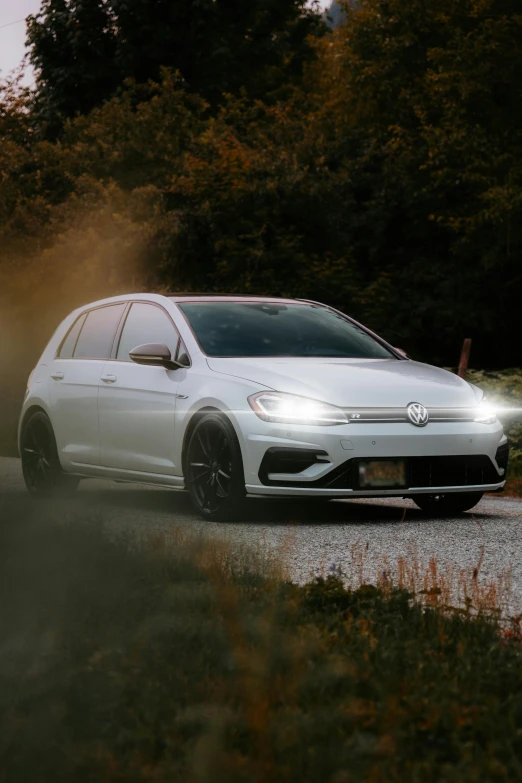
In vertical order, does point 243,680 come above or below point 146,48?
below

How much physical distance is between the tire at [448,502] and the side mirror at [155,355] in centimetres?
202

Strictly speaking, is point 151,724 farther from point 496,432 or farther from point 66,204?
point 66,204

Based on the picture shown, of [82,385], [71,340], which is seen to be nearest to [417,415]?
[82,385]

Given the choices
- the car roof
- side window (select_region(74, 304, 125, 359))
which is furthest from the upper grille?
side window (select_region(74, 304, 125, 359))

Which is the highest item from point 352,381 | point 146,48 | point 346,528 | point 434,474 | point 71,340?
point 146,48

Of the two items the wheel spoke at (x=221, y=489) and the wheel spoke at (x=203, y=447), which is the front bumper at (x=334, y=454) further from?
the wheel spoke at (x=203, y=447)

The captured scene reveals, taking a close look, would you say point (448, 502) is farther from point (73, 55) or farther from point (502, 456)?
point (73, 55)

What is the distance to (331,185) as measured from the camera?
2217cm

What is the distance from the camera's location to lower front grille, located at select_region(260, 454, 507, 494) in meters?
8.75

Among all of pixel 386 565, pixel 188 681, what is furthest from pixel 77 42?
pixel 188 681

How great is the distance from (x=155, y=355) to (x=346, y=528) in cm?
189

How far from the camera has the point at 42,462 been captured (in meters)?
11.4

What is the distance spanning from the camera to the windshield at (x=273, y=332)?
32.3 feet

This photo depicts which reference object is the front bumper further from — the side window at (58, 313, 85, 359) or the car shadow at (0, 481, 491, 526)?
the side window at (58, 313, 85, 359)
